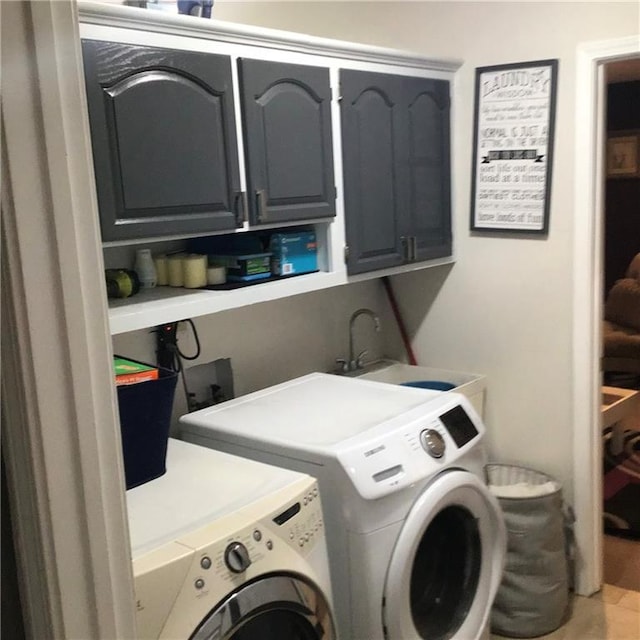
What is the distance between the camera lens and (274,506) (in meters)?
1.70

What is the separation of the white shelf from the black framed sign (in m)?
0.81

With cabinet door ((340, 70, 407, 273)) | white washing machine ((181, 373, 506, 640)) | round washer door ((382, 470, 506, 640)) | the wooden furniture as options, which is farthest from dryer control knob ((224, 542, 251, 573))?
the wooden furniture

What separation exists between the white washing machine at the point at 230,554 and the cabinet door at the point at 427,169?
1202 millimetres

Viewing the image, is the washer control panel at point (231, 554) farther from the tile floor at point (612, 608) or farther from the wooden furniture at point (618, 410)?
the wooden furniture at point (618, 410)

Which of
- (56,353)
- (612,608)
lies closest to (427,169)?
(612,608)

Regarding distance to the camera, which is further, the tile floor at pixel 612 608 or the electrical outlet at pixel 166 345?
the tile floor at pixel 612 608

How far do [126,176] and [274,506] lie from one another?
33.2 inches

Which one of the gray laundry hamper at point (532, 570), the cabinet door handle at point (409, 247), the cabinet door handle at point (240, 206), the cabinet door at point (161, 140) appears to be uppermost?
the cabinet door at point (161, 140)

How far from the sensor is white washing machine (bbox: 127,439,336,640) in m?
1.45

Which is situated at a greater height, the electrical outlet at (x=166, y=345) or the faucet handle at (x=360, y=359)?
the electrical outlet at (x=166, y=345)

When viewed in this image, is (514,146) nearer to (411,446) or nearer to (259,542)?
(411,446)

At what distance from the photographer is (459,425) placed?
2242mm

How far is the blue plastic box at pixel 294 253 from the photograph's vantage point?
2324mm

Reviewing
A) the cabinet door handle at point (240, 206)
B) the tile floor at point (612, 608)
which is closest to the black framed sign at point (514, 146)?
the cabinet door handle at point (240, 206)
